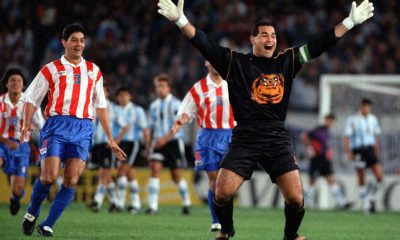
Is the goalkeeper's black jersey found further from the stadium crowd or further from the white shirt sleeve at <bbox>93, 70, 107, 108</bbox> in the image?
the stadium crowd

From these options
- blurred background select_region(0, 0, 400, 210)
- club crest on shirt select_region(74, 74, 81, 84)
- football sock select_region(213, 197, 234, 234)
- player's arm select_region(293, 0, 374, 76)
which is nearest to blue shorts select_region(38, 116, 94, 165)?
club crest on shirt select_region(74, 74, 81, 84)

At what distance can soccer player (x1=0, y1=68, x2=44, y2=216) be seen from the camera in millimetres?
13406

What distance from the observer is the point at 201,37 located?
861 cm

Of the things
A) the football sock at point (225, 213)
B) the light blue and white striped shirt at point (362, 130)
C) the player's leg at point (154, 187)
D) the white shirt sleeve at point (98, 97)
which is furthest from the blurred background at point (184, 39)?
the football sock at point (225, 213)

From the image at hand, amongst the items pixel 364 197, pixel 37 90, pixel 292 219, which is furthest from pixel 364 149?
pixel 292 219

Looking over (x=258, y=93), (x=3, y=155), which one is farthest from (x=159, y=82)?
(x=258, y=93)

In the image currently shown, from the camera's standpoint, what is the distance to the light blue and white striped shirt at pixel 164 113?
17.8m

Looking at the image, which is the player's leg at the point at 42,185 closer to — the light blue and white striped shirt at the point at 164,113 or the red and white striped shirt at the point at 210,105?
the red and white striped shirt at the point at 210,105

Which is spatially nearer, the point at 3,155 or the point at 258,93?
the point at 258,93

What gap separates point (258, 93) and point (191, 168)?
45.2 feet

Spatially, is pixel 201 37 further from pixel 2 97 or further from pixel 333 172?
pixel 333 172

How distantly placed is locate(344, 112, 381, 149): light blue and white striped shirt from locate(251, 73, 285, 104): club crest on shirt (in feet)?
39.4

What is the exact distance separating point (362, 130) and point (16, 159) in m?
9.08

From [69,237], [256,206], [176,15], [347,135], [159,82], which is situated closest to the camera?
[176,15]
